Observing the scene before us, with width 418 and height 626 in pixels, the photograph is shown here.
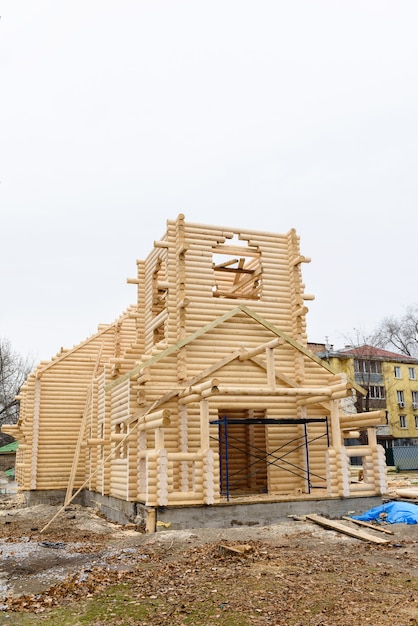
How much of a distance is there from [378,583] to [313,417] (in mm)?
9115

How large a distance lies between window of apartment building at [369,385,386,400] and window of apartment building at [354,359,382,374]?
1489 mm

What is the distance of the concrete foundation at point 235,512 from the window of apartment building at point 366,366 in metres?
40.0

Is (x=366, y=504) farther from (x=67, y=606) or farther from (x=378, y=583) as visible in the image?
(x=67, y=606)

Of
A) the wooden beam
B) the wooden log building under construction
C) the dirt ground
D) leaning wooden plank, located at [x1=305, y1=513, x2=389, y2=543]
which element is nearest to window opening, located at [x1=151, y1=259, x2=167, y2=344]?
the wooden log building under construction

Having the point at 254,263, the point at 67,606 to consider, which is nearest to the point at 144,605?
the point at 67,606

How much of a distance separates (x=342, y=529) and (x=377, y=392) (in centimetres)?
4482

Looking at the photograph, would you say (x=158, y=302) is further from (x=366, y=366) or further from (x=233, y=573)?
(x=366, y=366)

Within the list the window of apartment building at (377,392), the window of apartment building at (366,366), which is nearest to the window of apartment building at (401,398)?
the window of apartment building at (377,392)

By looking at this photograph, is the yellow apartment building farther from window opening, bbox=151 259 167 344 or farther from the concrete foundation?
the concrete foundation

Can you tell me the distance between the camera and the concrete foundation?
13539mm

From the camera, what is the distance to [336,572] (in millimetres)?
9258

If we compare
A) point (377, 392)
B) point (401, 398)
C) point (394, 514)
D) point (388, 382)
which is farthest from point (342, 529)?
point (401, 398)

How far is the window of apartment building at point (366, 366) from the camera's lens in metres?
54.7

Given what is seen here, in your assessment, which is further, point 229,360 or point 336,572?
point 229,360
